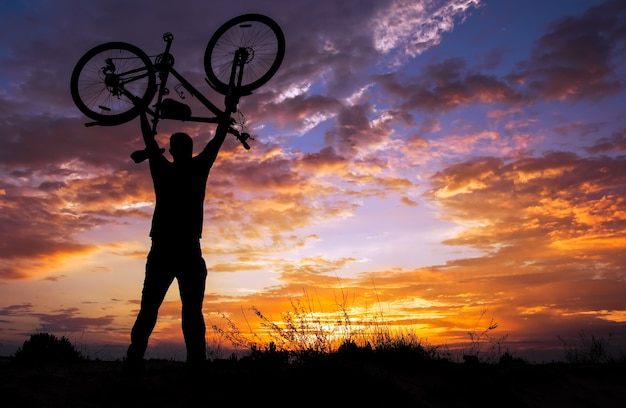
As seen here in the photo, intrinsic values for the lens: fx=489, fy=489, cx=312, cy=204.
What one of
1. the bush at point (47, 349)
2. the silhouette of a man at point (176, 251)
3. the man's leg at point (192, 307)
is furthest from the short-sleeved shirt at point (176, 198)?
the bush at point (47, 349)

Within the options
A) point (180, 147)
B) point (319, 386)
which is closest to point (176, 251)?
point (180, 147)

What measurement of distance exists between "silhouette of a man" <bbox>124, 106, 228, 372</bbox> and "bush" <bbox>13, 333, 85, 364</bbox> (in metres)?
4.72

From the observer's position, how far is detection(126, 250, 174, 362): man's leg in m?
6.87

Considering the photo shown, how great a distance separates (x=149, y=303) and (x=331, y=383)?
2766 mm

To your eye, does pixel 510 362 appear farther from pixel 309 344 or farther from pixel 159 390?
pixel 159 390

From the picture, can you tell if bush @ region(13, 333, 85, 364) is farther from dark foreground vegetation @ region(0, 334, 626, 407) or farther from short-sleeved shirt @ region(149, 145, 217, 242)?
short-sleeved shirt @ region(149, 145, 217, 242)

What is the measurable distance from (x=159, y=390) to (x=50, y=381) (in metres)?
1.67

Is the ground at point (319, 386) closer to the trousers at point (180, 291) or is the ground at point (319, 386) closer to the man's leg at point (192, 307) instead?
the man's leg at point (192, 307)

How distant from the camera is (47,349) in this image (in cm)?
1101

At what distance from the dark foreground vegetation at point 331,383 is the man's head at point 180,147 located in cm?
310

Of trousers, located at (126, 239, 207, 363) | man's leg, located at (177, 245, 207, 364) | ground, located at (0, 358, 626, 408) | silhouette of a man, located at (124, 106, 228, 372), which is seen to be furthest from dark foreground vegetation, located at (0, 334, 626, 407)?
silhouette of a man, located at (124, 106, 228, 372)

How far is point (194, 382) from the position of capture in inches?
261

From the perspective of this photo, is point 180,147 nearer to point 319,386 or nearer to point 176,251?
point 176,251

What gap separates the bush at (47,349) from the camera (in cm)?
1063
